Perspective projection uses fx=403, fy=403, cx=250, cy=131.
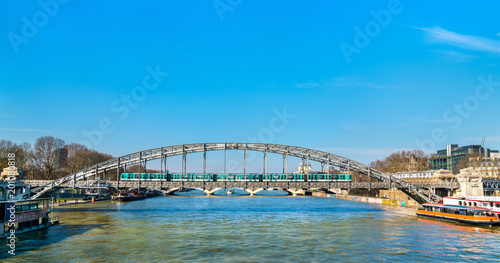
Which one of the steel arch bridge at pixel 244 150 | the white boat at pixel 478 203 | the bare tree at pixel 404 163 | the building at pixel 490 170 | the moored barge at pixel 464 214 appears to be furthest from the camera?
the bare tree at pixel 404 163

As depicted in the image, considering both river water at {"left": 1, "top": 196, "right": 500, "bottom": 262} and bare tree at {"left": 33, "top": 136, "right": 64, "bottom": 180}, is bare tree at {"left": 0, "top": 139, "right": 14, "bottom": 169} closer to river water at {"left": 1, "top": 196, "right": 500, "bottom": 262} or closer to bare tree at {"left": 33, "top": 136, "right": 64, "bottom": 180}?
bare tree at {"left": 33, "top": 136, "right": 64, "bottom": 180}

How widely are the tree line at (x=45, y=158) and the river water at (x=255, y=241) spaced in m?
52.5

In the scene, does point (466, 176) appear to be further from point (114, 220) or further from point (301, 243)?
point (114, 220)

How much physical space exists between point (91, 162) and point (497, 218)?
111063 millimetres

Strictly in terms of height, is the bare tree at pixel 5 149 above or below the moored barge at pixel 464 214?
above

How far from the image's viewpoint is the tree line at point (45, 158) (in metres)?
106

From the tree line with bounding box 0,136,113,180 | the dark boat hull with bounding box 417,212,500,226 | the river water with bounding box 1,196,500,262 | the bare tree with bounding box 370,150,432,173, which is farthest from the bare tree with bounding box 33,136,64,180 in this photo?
the bare tree with bounding box 370,150,432,173

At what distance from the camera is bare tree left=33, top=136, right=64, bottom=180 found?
371ft

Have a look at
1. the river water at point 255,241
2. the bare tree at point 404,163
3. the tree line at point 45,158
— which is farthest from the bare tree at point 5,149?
the bare tree at point 404,163

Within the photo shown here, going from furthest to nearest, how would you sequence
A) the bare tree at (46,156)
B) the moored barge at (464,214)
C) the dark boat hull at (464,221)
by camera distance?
the bare tree at (46,156) → the moored barge at (464,214) → the dark boat hull at (464,221)

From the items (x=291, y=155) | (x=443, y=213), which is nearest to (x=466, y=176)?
(x=443, y=213)

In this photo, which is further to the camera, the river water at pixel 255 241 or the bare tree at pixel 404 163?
the bare tree at pixel 404 163

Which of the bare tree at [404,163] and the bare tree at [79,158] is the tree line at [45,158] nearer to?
the bare tree at [79,158]

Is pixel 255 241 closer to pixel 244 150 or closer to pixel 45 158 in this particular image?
pixel 244 150
